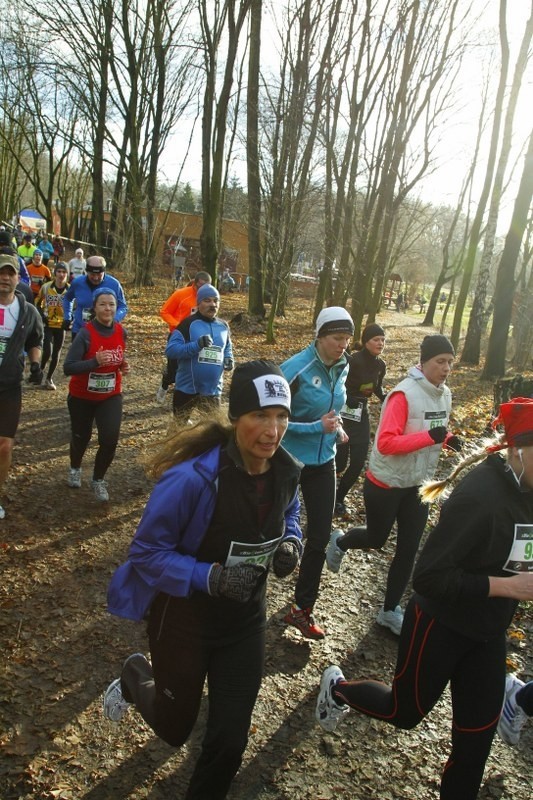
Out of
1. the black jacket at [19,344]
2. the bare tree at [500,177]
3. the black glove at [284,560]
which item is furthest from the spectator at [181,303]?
the bare tree at [500,177]

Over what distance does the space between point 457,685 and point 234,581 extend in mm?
1224

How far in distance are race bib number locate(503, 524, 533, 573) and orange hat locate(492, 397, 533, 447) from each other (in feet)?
1.21

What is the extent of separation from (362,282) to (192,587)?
1792cm

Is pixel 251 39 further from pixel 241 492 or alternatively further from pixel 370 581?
pixel 241 492

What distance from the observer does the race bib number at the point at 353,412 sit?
6.30 metres

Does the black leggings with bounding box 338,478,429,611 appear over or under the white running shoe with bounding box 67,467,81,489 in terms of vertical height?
over

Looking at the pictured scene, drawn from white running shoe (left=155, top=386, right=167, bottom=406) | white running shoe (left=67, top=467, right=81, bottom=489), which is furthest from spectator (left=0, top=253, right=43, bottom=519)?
white running shoe (left=155, top=386, right=167, bottom=406)

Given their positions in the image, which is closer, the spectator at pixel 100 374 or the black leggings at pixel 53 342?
the spectator at pixel 100 374

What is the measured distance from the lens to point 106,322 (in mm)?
5742

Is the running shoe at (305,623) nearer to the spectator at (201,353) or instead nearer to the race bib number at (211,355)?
the spectator at (201,353)

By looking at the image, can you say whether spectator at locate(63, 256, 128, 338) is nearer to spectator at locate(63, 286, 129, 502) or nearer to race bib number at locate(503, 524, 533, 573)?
spectator at locate(63, 286, 129, 502)

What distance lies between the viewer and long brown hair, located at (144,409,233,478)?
2.59 metres

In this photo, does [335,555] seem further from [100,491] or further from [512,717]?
[100,491]

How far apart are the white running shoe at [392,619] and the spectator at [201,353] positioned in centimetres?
281
